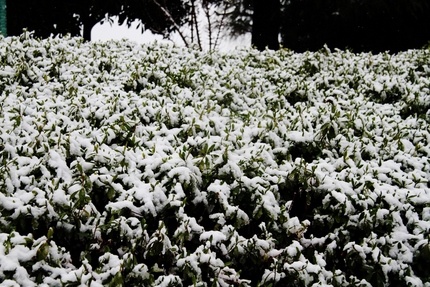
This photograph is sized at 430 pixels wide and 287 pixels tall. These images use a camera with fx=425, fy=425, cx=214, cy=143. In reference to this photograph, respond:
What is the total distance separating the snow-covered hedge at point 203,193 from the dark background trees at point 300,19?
10127 millimetres

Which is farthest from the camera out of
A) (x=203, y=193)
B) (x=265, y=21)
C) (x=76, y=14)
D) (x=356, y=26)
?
(x=76, y=14)

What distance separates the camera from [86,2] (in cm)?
1515

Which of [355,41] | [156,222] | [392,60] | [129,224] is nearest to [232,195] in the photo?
[156,222]

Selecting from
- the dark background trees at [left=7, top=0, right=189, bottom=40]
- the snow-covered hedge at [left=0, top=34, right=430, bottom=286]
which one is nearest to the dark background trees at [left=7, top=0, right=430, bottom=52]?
the dark background trees at [left=7, top=0, right=189, bottom=40]

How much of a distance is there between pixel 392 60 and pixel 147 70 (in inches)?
155

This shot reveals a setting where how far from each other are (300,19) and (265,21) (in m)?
4.94

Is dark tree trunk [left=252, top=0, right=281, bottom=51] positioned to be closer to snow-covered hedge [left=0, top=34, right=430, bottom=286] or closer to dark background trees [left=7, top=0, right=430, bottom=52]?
dark background trees [left=7, top=0, right=430, bottom=52]

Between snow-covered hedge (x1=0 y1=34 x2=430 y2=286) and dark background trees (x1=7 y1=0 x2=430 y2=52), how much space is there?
1013 cm

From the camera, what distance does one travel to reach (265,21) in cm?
1092

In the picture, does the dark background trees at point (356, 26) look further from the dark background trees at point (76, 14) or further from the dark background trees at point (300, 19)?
the dark background trees at point (76, 14)

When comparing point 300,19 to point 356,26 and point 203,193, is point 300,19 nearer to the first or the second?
point 356,26

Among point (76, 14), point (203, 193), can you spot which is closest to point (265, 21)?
point (76, 14)

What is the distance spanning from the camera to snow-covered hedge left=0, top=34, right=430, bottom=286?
251 cm

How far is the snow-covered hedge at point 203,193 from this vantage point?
251cm
